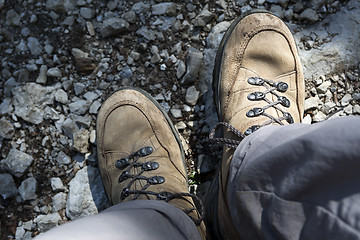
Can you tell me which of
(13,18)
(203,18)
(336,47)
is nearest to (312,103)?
(336,47)

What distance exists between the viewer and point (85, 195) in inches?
70.1

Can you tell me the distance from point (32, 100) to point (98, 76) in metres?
0.38

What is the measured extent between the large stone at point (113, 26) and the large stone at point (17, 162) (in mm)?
771

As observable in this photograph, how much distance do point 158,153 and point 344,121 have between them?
1.06 metres

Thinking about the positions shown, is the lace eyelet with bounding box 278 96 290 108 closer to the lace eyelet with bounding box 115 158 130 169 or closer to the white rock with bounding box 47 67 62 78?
the lace eyelet with bounding box 115 158 130 169

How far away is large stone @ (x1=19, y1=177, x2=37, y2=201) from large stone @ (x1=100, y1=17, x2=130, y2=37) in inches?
34.2

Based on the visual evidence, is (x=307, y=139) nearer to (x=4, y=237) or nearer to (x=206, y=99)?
(x=206, y=99)

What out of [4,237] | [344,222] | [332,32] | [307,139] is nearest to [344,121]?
[307,139]

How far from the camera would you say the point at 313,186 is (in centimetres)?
81

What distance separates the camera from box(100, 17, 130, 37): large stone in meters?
1.83

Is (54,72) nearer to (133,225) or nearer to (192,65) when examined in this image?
(192,65)

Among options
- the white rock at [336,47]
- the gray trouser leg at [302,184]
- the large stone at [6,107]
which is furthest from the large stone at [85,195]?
the white rock at [336,47]

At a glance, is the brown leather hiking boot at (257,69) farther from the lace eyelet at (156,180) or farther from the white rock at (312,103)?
the lace eyelet at (156,180)

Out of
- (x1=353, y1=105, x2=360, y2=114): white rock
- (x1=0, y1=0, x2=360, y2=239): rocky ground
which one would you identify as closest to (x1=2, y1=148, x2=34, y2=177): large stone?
(x1=0, y1=0, x2=360, y2=239): rocky ground
